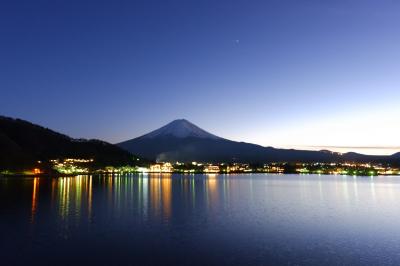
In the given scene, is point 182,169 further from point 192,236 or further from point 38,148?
point 192,236

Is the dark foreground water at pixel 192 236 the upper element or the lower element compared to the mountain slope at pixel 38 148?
lower

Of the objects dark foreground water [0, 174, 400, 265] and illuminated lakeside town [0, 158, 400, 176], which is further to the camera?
illuminated lakeside town [0, 158, 400, 176]

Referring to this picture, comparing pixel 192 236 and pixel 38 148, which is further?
pixel 38 148

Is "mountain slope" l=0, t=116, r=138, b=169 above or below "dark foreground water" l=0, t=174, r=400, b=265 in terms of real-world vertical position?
above

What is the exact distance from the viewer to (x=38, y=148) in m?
106

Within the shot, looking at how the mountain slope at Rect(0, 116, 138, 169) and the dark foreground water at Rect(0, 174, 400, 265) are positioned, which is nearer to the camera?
the dark foreground water at Rect(0, 174, 400, 265)

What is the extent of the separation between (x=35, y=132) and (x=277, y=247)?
110801 mm

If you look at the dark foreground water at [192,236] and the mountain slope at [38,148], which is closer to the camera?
the dark foreground water at [192,236]

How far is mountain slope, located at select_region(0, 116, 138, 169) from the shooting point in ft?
257

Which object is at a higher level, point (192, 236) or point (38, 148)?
point (38, 148)

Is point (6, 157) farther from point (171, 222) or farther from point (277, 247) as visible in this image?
point (277, 247)

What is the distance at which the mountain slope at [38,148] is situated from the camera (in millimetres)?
78350

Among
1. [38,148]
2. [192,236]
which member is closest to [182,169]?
[38,148]

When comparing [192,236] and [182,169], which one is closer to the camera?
[192,236]
